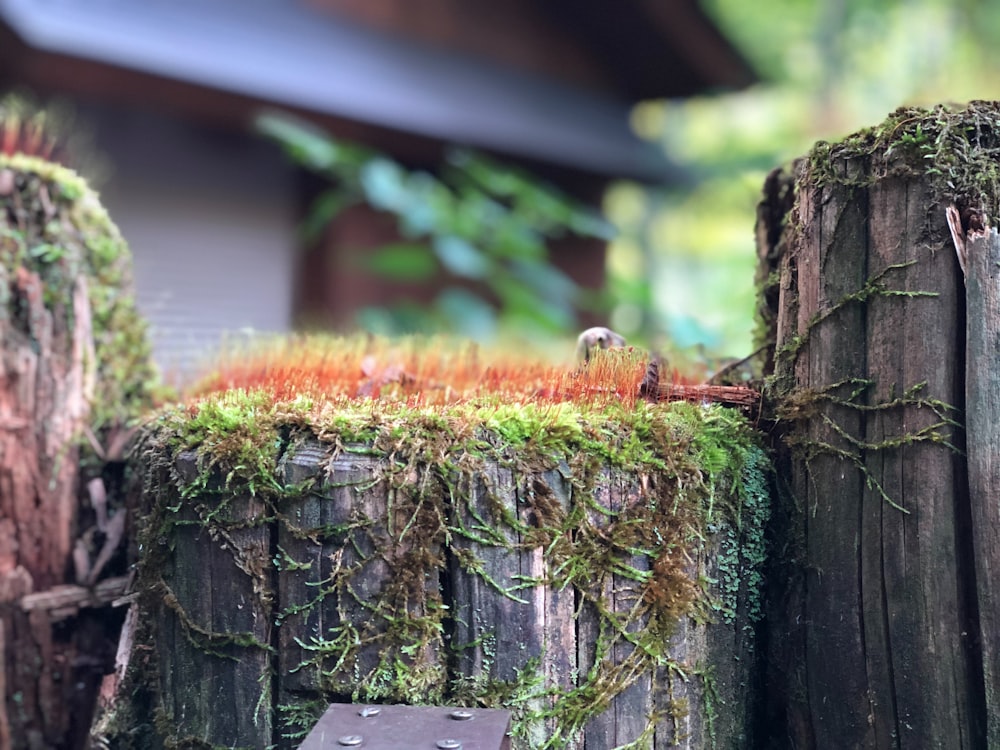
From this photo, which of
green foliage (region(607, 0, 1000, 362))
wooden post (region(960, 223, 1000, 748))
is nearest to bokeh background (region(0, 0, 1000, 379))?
wooden post (region(960, 223, 1000, 748))

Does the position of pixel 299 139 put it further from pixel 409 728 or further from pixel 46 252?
pixel 409 728

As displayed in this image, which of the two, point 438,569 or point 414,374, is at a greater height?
point 414,374

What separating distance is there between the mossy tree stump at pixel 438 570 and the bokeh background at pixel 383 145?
6.44 feet

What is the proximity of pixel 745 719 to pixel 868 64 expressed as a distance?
43.4 ft

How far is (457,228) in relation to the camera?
4.52m

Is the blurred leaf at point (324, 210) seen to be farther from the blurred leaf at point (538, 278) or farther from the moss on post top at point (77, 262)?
the moss on post top at point (77, 262)

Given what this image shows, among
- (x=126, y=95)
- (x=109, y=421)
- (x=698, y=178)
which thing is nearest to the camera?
(x=109, y=421)

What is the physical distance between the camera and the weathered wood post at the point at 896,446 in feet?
3.53

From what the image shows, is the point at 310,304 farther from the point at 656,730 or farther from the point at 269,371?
the point at 656,730

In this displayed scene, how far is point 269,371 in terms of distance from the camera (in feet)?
5.03

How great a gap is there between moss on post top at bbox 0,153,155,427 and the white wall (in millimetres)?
1833

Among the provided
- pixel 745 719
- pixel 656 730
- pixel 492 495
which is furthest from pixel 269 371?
pixel 745 719

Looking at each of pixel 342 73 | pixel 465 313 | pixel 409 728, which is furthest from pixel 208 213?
pixel 409 728

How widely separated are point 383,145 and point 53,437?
3517 millimetres
